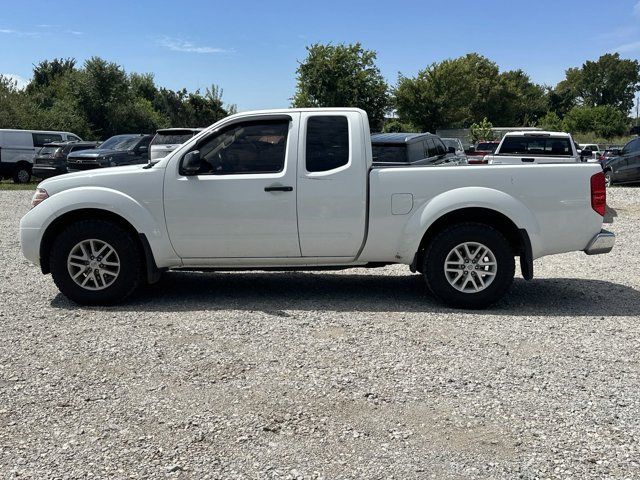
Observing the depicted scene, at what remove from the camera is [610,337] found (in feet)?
17.1

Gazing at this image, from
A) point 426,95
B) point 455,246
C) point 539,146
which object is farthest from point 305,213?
point 426,95

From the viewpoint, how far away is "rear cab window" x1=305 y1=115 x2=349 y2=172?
6074 millimetres

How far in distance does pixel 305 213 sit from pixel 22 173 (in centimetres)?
2178

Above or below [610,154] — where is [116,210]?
above

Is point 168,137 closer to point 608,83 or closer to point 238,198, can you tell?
point 238,198

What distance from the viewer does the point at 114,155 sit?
66.1 feet

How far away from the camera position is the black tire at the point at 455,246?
19.5ft

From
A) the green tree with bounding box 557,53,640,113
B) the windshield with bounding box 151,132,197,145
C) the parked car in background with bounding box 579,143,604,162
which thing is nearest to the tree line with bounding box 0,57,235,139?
the windshield with bounding box 151,132,197,145

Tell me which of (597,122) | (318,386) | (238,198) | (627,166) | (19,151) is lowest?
(318,386)

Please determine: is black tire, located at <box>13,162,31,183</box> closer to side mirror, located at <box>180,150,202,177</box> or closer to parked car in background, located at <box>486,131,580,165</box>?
parked car in background, located at <box>486,131,580,165</box>

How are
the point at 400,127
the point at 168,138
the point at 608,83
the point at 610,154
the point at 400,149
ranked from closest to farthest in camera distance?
the point at 400,149
the point at 168,138
the point at 610,154
the point at 400,127
the point at 608,83

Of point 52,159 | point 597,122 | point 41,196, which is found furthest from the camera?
point 597,122

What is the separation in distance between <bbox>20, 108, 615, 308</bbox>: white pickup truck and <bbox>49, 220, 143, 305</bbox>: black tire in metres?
0.01

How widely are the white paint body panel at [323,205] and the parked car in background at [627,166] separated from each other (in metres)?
15.6
